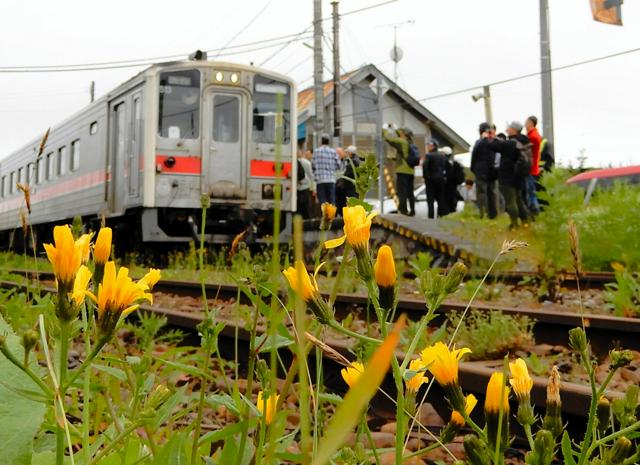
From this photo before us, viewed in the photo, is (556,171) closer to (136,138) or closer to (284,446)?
(136,138)

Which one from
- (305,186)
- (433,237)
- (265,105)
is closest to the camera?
(433,237)

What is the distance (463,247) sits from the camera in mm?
8992

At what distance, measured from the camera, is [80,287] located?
0.89m

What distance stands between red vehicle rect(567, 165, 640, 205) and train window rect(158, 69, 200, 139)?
11669mm

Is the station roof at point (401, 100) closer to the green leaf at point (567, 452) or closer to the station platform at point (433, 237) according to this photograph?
the station platform at point (433, 237)

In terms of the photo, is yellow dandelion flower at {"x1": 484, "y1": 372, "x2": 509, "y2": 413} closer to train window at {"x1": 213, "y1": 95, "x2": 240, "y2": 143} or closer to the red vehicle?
train window at {"x1": 213, "y1": 95, "x2": 240, "y2": 143}

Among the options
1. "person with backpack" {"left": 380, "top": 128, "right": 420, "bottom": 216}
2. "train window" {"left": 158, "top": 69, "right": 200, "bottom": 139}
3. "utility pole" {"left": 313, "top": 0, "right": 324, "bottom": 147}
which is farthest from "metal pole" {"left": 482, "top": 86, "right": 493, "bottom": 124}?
"utility pole" {"left": 313, "top": 0, "right": 324, "bottom": 147}

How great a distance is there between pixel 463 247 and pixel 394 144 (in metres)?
5.34

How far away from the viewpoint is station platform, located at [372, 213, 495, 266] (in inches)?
337

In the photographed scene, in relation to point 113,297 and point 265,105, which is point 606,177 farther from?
point 113,297

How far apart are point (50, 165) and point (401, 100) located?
24.1 meters

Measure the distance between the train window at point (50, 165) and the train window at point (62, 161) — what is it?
1.35 feet

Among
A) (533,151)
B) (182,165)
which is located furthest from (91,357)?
(533,151)

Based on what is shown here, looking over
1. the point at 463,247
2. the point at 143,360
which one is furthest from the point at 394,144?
the point at 143,360
